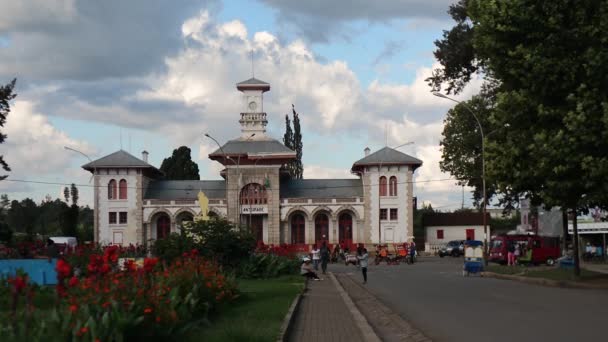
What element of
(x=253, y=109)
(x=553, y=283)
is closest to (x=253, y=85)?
(x=253, y=109)

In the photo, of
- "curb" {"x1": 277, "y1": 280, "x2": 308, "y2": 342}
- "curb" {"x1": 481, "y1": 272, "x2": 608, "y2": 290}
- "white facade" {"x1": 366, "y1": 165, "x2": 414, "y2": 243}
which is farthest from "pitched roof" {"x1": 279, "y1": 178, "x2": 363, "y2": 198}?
"curb" {"x1": 277, "y1": 280, "x2": 308, "y2": 342}

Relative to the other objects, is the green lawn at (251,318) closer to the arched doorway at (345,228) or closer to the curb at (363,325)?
the curb at (363,325)

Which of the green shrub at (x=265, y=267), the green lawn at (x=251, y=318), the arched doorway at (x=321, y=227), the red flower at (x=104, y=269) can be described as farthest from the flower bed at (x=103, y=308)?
the arched doorway at (x=321, y=227)

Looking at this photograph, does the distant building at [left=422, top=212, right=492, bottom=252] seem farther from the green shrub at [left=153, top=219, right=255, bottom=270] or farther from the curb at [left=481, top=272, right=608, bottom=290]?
the green shrub at [left=153, top=219, right=255, bottom=270]

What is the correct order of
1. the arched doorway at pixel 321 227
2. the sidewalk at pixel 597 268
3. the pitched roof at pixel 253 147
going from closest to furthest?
the sidewalk at pixel 597 268, the arched doorway at pixel 321 227, the pitched roof at pixel 253 147

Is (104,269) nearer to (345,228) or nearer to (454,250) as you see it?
(454,250)

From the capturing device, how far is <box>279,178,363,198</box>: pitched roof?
8138 centimetres

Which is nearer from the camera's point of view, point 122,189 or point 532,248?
point 532,248

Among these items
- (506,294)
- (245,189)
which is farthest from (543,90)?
(245,189)

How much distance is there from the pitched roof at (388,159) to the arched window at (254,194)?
8.96 metres

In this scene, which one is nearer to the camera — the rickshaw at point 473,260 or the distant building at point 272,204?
the rickshaw at point 473,260

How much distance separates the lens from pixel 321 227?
80.4m

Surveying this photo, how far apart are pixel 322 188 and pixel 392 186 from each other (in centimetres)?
675

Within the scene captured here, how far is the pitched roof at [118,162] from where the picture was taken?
262ft
